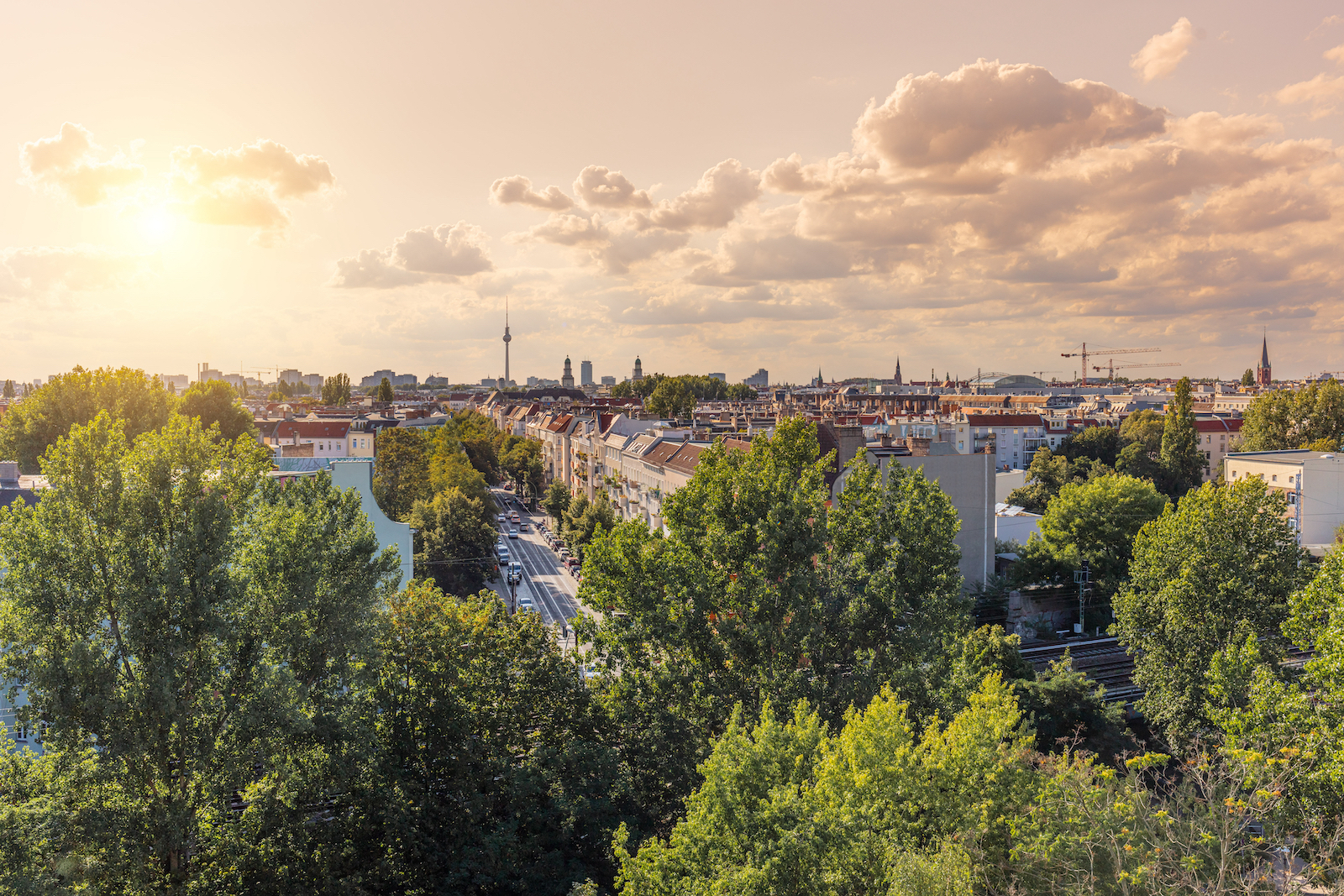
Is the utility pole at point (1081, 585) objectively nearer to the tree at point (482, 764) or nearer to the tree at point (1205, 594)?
the tree at point (1205, 594)

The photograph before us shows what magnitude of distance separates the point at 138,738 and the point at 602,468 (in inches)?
3026

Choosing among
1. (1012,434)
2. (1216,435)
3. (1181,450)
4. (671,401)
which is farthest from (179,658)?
(1216,435)

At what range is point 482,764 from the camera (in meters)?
22.6

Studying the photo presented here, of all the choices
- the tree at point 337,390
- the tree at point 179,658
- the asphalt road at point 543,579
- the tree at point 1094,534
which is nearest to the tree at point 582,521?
the asphalt road at point 543,579

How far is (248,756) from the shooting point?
18672mm

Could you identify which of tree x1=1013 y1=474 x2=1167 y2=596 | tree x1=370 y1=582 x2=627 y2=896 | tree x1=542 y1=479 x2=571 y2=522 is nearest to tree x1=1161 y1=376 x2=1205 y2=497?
tree x1=1013 y1=474 x2=1167 y2=596

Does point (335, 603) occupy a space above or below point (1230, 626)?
above

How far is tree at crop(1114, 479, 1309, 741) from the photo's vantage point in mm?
31203

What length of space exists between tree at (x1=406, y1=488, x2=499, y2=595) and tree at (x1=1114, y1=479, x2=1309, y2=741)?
43610 mm

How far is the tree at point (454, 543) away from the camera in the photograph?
202 feet

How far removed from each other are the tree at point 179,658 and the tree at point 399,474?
169 ft

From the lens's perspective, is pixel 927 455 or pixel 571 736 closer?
pixel 571 736

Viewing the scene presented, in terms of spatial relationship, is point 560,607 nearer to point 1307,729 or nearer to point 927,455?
point 927,455

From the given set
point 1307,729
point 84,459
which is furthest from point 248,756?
point 1307,729
